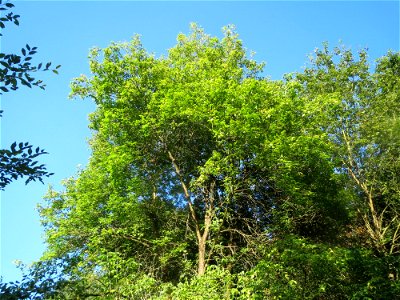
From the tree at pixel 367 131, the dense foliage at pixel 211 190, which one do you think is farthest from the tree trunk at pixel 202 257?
the tree at pixel 367 131

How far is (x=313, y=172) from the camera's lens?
866 inches

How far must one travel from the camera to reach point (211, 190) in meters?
18.6

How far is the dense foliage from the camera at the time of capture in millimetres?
14164

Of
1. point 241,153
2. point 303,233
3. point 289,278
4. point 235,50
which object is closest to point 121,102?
point 241,153

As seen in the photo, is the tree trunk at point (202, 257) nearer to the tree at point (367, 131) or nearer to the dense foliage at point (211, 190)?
the dense foliage at point (211, 190)

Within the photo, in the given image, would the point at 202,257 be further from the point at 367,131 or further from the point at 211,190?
the point at 367,131

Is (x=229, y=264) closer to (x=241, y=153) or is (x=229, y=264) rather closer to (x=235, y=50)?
(x=241, y=153)

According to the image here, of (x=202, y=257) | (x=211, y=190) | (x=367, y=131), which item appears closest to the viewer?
(x=202, y=257)

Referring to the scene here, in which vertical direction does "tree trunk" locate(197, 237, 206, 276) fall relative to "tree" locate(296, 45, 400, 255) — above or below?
below

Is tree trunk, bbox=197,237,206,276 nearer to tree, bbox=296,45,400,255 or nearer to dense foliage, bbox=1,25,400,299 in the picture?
dense foliage, bbox=1,25,400,299

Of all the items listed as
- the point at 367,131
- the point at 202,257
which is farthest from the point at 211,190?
the point at 367,131

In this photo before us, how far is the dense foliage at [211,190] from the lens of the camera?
14.2m

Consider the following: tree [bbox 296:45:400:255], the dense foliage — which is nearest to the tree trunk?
the dense foliage

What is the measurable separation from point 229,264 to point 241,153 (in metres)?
5.27
